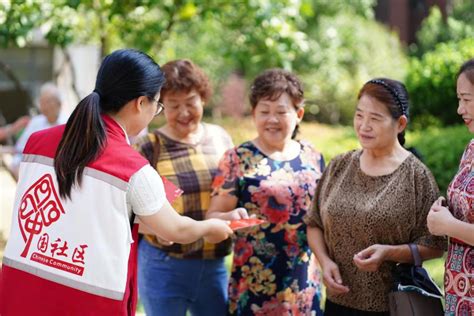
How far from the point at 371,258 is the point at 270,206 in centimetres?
72

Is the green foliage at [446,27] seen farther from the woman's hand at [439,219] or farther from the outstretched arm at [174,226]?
the outstretched arm at [174,226]

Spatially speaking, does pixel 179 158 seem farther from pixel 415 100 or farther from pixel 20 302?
pixel 415 100

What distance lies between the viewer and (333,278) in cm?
345

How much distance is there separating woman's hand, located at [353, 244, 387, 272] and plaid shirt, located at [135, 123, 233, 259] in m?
1.05

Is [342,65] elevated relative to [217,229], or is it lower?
elevated

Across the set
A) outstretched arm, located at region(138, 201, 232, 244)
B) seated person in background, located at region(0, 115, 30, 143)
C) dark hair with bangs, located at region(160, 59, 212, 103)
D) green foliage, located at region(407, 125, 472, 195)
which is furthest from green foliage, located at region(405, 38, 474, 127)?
outstretched arm, located at region(138, 201, 232, 244)

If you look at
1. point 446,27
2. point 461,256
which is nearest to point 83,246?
point 461,256

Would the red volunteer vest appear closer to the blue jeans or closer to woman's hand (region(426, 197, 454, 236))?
woman's hand (region(426, 197, 454, 236))

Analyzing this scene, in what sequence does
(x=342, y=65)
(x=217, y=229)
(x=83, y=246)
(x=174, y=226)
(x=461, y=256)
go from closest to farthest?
1. (x=83, y=246)
2. (x=174, y=226)
3. (x=461, y=256)
4. (x=217, y=229)
5. (x=342, y=65)

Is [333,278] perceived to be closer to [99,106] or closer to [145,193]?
[145,193]

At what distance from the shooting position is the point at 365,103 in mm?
3363

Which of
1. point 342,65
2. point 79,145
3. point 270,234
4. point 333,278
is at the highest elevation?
point 342,65

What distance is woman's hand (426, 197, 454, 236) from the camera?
2.94m

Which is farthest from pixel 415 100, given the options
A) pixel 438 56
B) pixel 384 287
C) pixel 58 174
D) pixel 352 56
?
pixel 58 174
